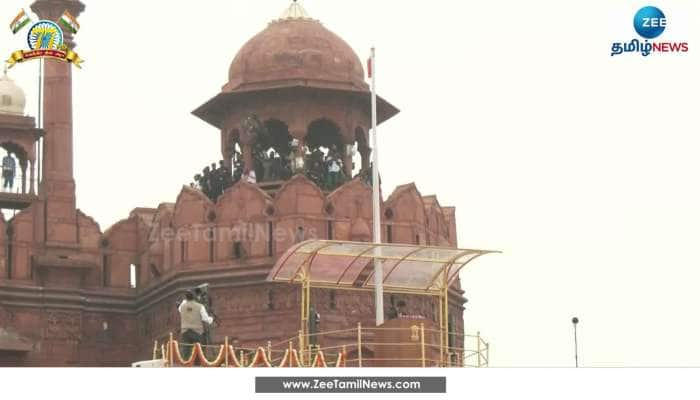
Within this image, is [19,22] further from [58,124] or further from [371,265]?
[371,265]

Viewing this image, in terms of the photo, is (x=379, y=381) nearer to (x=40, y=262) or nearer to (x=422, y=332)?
(x=422, y=332)

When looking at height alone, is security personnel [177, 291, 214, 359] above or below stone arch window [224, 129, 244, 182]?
below

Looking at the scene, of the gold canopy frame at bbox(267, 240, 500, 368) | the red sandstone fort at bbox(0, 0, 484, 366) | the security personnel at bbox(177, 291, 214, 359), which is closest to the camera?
the security personnel at bbox(177, 291, 214, 359)

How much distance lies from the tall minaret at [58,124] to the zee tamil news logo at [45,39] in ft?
0.58

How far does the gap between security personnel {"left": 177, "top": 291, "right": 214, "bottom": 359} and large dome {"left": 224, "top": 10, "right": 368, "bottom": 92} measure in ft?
55.9

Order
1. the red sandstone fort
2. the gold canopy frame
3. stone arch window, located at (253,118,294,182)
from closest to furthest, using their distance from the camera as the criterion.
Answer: the gold canopy frame → the red sandstone fort → stone arch window, located at (253,118,294,182)

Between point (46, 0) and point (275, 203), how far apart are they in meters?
7.69

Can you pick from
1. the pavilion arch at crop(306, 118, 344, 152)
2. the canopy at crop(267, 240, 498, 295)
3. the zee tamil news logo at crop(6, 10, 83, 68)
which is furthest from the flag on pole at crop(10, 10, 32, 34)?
the canopy at crop(267, 240, 498, 295)

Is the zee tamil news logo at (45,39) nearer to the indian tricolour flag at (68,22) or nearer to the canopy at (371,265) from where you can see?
the indian tricolour flag at (68,22)

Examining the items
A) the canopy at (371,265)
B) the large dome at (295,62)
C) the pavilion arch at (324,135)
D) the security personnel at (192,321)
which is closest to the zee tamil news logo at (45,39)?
the large dome at (295,62)

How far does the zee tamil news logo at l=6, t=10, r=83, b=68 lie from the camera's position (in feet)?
178

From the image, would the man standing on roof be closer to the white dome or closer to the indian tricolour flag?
the white dome

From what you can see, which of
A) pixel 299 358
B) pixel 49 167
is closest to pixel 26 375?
pixel 299 358

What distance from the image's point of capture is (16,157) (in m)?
55.2
